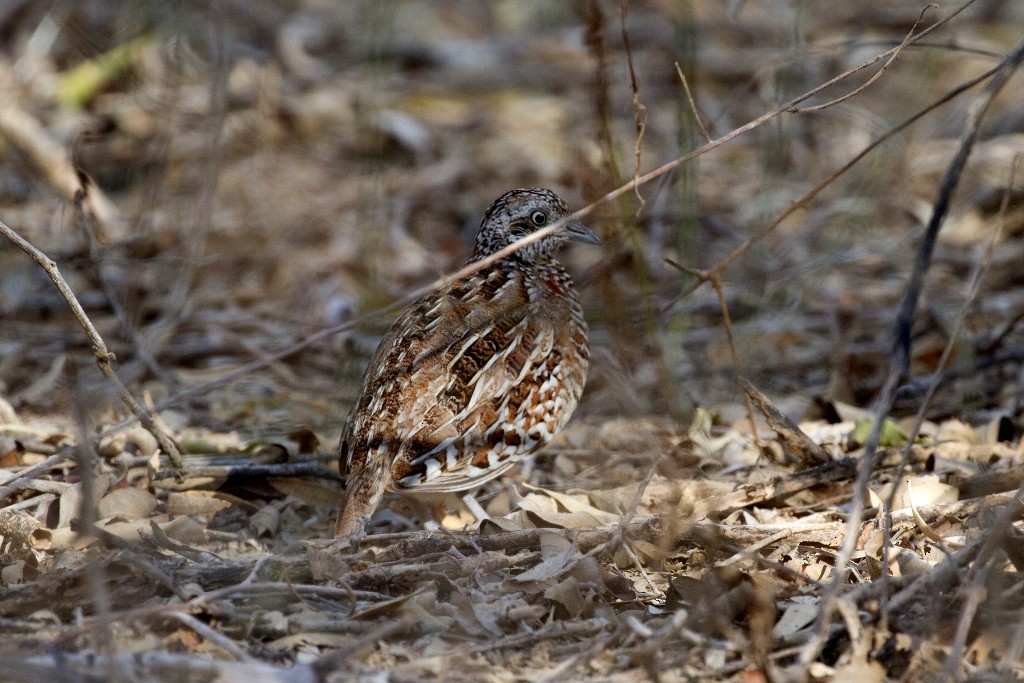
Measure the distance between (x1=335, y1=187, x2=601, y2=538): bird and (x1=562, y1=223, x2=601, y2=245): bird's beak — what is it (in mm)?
335

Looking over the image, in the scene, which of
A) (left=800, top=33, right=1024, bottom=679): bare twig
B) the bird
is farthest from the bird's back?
(left=800, top=33, right=1024, bottom=679): bare twig

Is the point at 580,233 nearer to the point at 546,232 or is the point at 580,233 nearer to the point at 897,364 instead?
the point at 546,232

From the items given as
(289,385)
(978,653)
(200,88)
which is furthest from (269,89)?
(978,653)

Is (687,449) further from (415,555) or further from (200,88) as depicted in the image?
(200,88)

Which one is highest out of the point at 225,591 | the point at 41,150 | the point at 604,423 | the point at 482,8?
the point at 482,8

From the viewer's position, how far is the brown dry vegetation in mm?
3102

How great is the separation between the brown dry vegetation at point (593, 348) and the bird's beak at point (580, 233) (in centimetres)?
14

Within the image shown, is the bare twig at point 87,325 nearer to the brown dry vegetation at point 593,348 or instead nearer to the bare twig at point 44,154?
the brown dry vegetation at point 593,348

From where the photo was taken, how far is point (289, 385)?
6.20m

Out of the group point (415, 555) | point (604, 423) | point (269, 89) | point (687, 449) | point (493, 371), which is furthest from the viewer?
point (269, 89)

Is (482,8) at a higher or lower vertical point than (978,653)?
higher

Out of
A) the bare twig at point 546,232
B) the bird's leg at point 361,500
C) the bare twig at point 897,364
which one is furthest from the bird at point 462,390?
the bare twig at point 897,364

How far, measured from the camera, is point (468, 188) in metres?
8.69

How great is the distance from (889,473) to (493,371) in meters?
1.58
